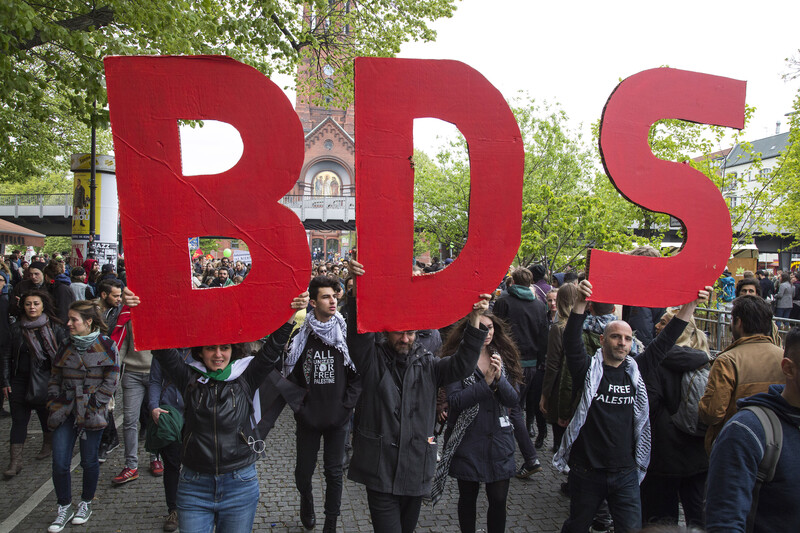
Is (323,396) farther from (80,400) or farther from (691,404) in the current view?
(691,404)

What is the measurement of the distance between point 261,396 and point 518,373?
6.31ft

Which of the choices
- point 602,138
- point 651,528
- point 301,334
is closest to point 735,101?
point 602,138

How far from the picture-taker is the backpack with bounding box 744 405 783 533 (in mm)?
1962

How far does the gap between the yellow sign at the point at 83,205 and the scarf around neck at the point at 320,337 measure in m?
14.1

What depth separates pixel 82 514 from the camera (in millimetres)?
4410

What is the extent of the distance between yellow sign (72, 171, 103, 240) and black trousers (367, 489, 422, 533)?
15.7 metres

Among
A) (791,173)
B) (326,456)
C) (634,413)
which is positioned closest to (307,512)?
(326,456)

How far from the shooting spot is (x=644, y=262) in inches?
135

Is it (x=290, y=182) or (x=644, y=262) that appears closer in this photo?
(x=290, y=182)

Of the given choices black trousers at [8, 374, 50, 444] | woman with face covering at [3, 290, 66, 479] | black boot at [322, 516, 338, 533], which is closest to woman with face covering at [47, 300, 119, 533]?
woman with face covering at [3, 290, 66, 479]

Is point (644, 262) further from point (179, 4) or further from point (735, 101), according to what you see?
point (179, 4)

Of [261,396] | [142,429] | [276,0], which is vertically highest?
[276,0]

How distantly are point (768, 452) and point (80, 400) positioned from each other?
180 inches

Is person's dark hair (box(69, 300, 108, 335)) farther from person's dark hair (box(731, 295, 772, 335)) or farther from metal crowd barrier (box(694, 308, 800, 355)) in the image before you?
metal crowd barrier (box(694, 308, 800, 355))
